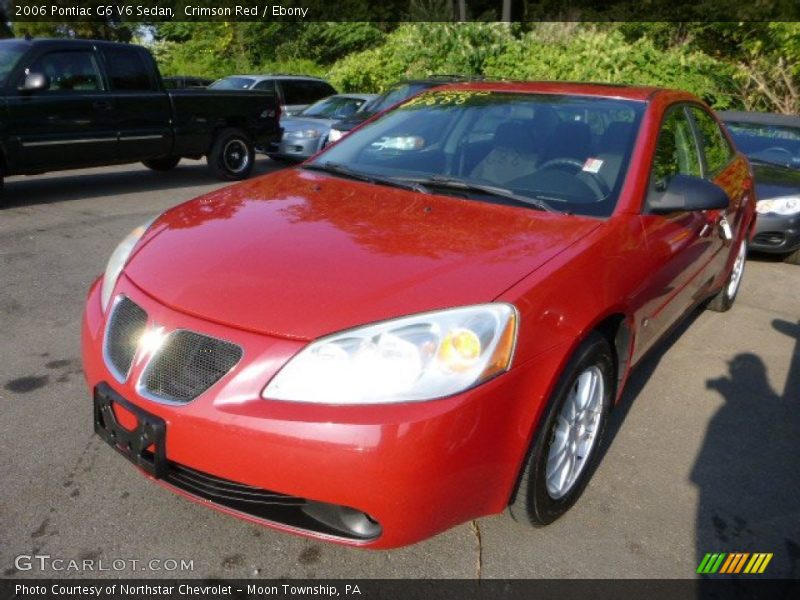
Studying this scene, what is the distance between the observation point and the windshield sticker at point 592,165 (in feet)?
9.68

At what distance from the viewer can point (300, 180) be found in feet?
10.6

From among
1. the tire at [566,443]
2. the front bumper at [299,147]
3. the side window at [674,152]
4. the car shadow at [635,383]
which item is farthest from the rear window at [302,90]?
the tire at [566,443]

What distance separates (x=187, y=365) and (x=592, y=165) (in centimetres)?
192

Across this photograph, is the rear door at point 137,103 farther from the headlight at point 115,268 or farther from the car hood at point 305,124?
the headlight at point 115,268

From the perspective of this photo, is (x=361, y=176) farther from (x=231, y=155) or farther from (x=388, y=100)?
(x=231, y=155)

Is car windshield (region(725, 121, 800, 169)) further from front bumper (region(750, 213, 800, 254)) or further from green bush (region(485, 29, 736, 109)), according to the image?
green bush (region(485, 29, 736, 109))

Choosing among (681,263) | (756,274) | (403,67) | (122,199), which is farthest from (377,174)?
(403,67)

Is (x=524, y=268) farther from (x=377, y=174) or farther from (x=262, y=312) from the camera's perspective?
(x=377, y=174)

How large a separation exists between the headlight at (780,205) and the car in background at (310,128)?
657 centimetres

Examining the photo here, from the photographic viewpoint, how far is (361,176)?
3207 mm

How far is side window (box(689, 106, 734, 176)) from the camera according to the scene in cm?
396


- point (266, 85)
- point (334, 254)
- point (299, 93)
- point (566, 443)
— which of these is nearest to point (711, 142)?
point (566, 443)

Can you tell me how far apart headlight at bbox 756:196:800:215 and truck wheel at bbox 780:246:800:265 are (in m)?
0.53
